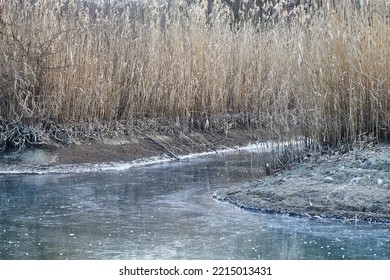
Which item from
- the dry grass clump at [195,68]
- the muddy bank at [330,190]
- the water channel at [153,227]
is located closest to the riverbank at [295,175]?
the muddy bank at [330,190]

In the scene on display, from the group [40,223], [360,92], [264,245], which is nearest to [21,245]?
[40,223]

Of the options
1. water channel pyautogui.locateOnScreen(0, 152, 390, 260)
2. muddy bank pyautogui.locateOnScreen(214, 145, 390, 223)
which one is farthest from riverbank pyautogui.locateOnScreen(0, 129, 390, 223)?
water channel pyautogui.locateOnScreen(0, 152, 390, 260)

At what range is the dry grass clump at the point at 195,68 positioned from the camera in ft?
28.7

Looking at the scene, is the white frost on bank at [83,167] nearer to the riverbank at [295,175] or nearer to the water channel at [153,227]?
the riverbank at [295,175]

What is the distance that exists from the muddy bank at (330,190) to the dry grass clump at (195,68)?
2.30 ft

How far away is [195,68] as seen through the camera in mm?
12438

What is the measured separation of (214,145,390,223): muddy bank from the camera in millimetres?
7082

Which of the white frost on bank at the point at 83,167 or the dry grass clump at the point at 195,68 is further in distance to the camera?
the white frost on bank at the point at 83,167

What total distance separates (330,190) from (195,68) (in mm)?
5400

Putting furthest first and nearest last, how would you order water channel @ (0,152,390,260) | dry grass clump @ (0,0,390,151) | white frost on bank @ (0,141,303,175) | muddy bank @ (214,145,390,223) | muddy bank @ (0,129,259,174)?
1. muddy bank @ (0,129,259,174)
2. white frost on bank @ (0,141,303,175)
3. dry grass clump @ (0,0,390,151)
4. muddy bank @ (214,145,390,223)
5. water channel @ (0,152,390,260)

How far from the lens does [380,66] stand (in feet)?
28.1

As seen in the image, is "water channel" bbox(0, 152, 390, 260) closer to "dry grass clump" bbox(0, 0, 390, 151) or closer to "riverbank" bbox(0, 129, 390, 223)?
"riverbank" bbox(0, 129, 390, 223)

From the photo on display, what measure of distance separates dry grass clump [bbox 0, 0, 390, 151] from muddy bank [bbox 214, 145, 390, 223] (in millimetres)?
701

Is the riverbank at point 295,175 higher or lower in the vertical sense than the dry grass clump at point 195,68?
lower
